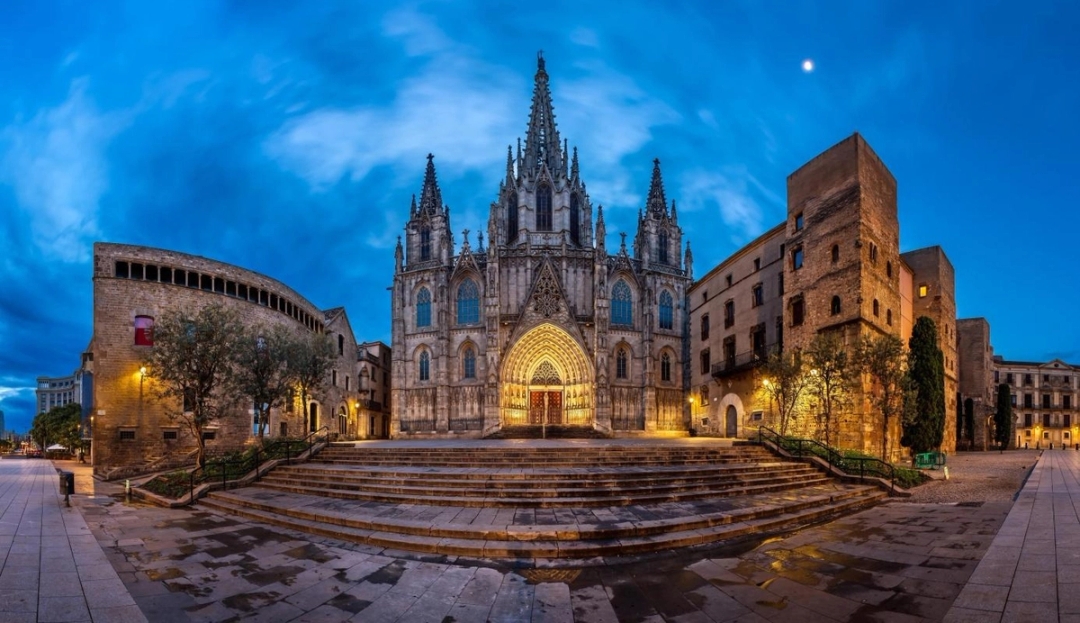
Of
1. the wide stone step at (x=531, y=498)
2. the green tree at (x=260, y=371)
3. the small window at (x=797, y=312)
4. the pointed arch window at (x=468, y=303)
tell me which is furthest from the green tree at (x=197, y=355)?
the small window at (x=797, y=312)

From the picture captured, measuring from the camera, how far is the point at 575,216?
45656mm

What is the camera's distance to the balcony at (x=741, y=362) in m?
29.5

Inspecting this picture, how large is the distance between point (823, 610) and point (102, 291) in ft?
102

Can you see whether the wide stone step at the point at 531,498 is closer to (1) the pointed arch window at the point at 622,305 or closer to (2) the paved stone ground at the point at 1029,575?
(2) the paved stone ground at the point at 1029,575

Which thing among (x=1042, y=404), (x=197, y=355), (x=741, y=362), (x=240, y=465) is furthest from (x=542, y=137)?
(x=1042, y=404)

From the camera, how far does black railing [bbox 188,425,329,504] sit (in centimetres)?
1497

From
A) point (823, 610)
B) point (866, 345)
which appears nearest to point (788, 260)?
point (866, 345)

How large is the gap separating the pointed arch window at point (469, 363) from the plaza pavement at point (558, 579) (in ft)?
99.8

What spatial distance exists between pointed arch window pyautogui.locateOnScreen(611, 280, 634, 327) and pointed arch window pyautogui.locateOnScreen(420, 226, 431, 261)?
16.5 m

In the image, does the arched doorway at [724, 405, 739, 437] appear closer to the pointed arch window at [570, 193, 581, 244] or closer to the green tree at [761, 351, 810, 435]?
the green tree at [761, 351, 810, 435]

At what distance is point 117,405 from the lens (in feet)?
Answer: 79.9

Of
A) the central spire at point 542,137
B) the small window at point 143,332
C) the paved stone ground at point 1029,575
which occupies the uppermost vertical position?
the central spire at point 542,137

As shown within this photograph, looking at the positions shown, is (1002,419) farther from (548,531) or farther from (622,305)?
(548,531)

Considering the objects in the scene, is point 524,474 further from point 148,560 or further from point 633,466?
point 148,560
